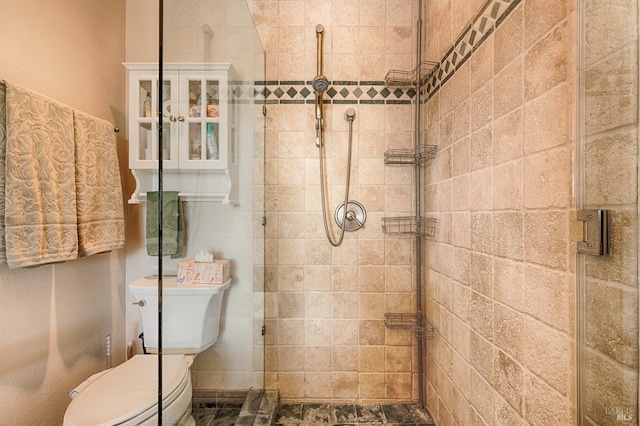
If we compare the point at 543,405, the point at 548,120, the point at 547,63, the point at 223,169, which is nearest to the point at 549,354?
the point at 543,405

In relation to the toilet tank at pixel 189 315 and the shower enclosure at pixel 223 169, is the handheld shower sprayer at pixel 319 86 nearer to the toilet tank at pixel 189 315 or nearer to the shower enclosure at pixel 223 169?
the shower enclosure at pixel 223 169

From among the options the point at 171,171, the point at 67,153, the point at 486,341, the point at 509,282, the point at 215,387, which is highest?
the point at 67,153

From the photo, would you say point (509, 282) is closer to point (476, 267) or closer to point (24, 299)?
point (476, 267)

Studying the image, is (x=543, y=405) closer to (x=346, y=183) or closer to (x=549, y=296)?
(x=549, y=296)

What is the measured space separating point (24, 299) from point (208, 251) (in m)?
0.91

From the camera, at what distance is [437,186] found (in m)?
1.29

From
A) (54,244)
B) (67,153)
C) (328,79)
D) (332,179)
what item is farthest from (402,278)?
(67,153)

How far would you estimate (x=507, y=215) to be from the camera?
2.55ft

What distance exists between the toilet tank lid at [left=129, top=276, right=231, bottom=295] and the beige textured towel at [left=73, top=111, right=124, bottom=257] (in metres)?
0.27

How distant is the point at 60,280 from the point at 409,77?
2084mm

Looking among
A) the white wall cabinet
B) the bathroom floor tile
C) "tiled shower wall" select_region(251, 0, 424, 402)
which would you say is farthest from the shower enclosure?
the bathroom floor tile

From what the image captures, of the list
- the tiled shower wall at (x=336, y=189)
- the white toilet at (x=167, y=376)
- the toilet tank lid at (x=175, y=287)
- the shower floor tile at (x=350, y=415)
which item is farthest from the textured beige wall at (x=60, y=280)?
the shower floor tile at (x=350, y=415)

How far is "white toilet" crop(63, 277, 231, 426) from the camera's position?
2.65ft

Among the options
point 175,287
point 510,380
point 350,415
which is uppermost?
point 175,287
